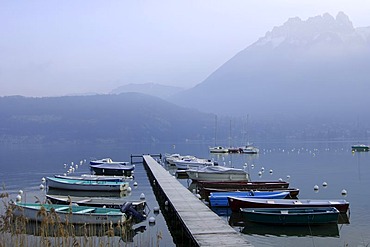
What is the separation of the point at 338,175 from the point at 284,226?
26.8 meters

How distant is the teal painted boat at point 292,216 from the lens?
19.4 metres

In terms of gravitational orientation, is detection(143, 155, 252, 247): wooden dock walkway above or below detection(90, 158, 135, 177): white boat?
above

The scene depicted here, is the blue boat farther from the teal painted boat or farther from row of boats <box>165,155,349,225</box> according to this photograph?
the teal painted boat

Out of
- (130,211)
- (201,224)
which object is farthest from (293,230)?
(130,211)

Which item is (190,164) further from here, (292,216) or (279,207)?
(292,216)

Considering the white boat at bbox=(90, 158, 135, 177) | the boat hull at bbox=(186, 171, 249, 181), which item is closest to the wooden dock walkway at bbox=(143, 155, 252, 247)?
the boat hull at bbox=(186, 171, 249, 181)

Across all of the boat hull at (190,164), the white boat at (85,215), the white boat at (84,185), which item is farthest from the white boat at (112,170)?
the white boat at (85,215)

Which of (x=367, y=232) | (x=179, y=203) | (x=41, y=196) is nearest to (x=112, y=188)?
(x=41, y=196)

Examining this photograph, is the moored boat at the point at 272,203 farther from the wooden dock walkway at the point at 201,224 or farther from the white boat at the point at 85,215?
the white boat at the point at 85,215

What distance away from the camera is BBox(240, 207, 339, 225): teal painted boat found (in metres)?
19.4

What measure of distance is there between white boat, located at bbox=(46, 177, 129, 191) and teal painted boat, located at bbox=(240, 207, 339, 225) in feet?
46.4

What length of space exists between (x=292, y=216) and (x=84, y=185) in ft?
58.7

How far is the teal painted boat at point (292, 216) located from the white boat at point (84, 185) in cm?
1413

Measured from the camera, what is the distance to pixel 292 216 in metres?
19.4
